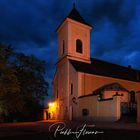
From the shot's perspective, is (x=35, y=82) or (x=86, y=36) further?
(x=86, y=36)

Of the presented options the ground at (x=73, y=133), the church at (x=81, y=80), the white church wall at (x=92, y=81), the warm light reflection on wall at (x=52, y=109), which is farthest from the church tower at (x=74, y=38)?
the ground at (x=73, y=133)

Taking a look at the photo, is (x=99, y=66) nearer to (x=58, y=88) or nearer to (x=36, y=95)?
(x=58, y=88)

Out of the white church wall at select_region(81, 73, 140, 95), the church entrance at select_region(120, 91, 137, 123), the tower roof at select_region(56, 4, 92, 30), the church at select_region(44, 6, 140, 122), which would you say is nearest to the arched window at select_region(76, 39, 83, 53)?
the church at select_region(44, 6, 140, 122)

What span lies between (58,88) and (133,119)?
17.9 meters

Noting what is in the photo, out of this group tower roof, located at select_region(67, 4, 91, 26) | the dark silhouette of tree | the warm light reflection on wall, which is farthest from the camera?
the warm light reflection on wall

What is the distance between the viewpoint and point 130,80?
4634 cm

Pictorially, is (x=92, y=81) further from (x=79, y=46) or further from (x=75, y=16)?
(x=75, y=16)

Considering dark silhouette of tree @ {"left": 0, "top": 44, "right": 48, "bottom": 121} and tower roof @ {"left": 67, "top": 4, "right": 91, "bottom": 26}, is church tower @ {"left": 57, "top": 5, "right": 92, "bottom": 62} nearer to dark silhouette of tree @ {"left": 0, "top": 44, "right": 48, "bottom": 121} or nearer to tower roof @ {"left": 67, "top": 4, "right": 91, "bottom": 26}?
tower roof @ {"left": 67, "top": 4, "right": 91, "bottom": 26}

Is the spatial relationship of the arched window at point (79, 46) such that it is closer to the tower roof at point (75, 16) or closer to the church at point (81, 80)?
the church at point (81, 80)

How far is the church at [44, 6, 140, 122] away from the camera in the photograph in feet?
114

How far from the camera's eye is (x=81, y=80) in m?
38.8

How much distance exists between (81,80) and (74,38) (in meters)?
8.05

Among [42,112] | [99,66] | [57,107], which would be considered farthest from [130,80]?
[42,112]

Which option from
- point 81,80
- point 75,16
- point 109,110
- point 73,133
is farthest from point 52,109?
point 73,133
